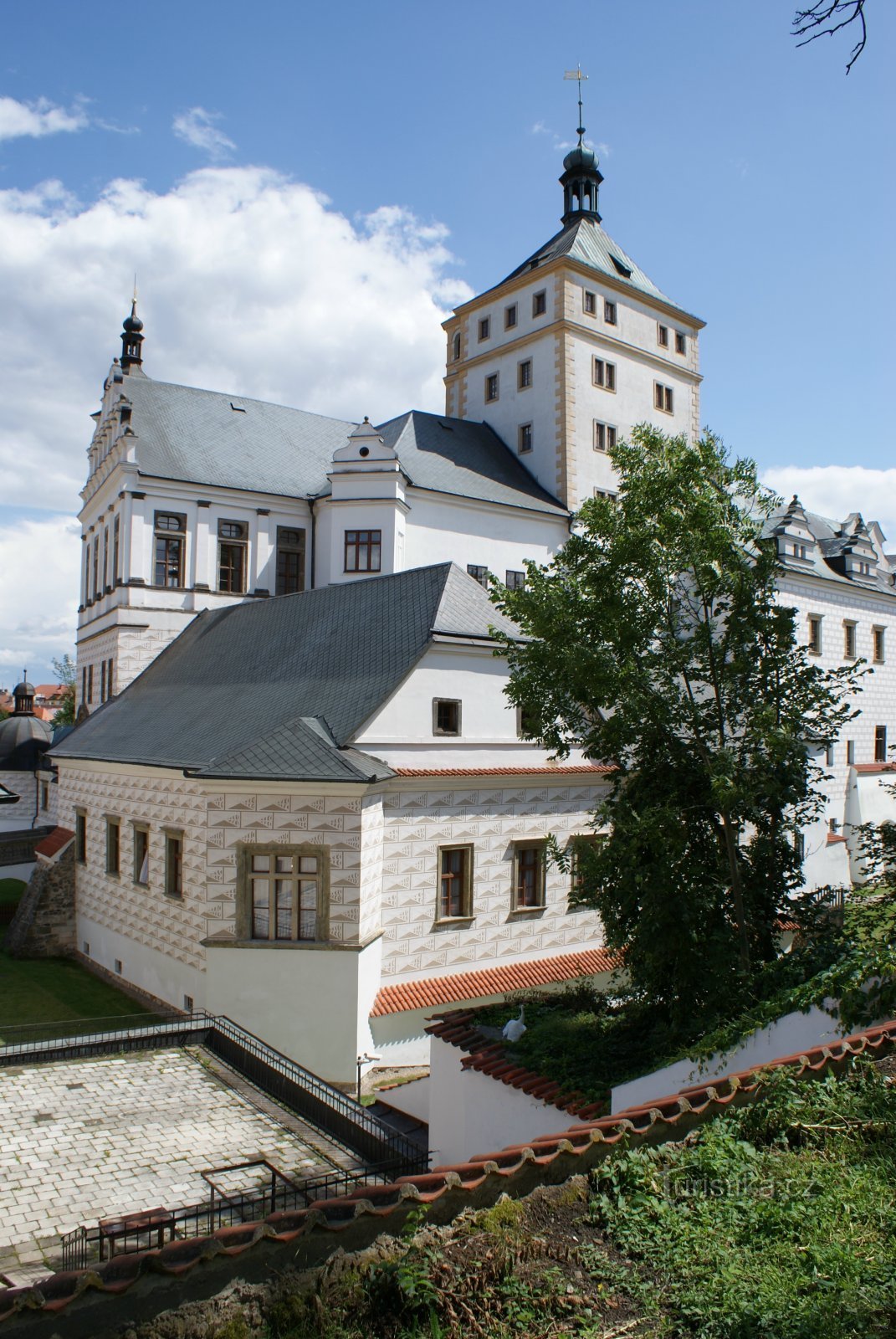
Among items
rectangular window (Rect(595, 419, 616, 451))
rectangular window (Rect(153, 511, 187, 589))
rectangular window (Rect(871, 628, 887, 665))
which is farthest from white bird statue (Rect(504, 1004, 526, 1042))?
rectangular window (Rect(871, 628, 887, 665))

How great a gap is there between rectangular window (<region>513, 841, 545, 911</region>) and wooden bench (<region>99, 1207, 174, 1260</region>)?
11620 mm

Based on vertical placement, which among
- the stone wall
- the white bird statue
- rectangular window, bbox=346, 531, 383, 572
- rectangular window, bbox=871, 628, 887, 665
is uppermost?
rectangular window, bbox=346, 531, 383, 572

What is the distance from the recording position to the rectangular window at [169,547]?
1131 inches

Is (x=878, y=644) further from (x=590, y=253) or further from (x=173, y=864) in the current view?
(x=173, y=864)

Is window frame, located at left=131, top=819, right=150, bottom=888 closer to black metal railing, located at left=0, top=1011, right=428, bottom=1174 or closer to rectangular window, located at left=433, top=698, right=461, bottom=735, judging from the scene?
black metal railing, located at left=0, top=1011, right=428, bottom=1174

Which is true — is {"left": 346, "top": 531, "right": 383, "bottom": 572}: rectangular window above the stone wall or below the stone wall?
above

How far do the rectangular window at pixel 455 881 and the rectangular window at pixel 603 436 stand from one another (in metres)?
20.2

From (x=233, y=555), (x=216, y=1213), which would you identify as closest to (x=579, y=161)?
(x=233, y=555)

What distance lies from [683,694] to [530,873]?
7928 mm

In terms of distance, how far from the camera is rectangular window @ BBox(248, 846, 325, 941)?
16.5 metres

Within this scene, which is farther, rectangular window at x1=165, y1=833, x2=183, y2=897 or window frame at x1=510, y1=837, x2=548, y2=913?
window frame at x1=510, y1=837, x2=548, y2=913

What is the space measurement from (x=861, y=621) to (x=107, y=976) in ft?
98.4

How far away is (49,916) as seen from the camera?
24266 millimetres

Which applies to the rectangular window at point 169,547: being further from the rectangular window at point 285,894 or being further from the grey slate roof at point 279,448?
the rectangular window at point 285,894
